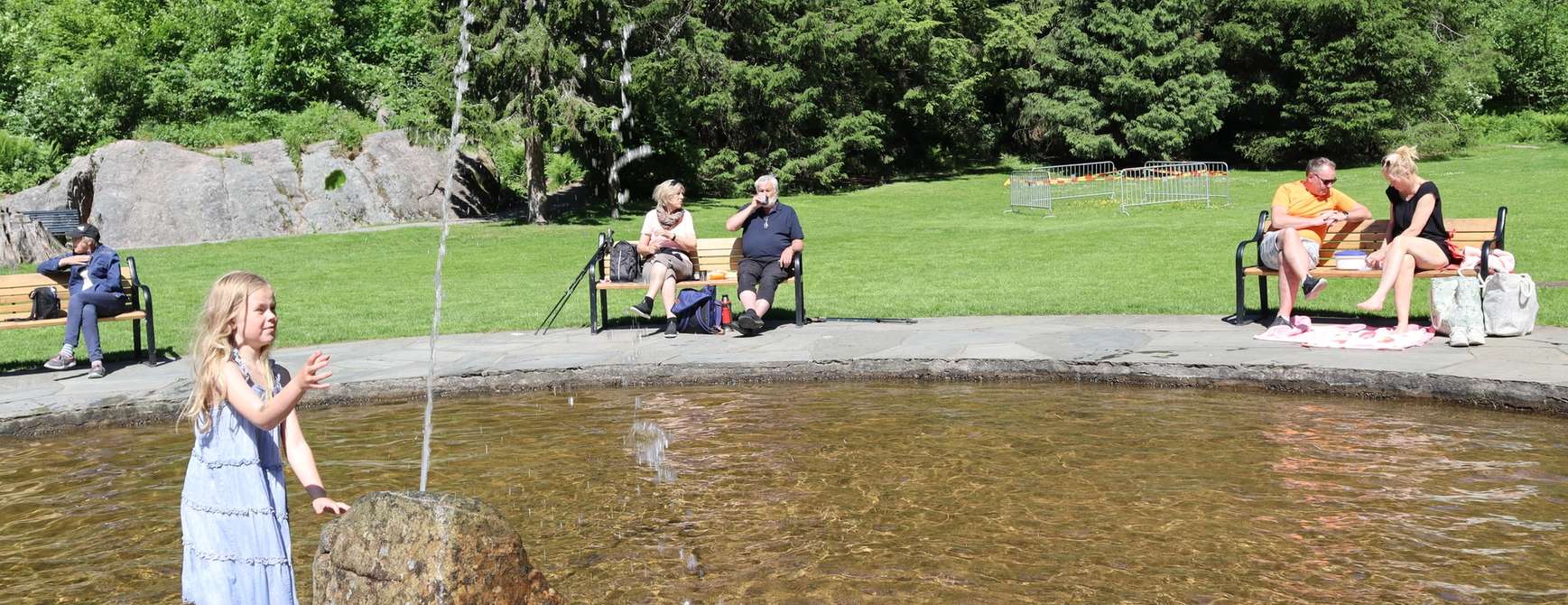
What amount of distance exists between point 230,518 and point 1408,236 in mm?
8563

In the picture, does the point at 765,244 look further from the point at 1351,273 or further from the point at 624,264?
the point at 1351,273

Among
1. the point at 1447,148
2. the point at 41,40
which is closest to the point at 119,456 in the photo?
the point at 41,40

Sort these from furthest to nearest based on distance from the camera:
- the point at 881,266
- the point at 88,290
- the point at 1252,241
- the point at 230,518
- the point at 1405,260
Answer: the point at 881,266 < the point at 1252,241 < the point at 88,290 < the point at 1405,260 < the point at 230,518

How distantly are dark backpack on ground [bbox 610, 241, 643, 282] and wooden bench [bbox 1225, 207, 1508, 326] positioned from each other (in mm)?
5067

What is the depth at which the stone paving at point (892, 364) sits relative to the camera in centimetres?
774

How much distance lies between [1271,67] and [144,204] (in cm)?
3929

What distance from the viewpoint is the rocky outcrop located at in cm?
1925

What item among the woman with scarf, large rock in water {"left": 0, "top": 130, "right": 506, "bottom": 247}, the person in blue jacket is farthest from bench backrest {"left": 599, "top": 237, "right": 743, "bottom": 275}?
large rock in water {"left": 0, "top": 130, "right": 506, "bottom": 247}

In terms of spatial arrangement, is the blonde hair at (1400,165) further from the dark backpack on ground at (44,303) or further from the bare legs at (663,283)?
the dark backpack on ground at (44,303)

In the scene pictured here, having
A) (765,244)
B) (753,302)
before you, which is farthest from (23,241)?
(753,302)

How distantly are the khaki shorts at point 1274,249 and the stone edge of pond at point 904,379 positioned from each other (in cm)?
254

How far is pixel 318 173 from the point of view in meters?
26.0

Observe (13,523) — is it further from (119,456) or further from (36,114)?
(36,114)

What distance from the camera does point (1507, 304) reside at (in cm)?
876
